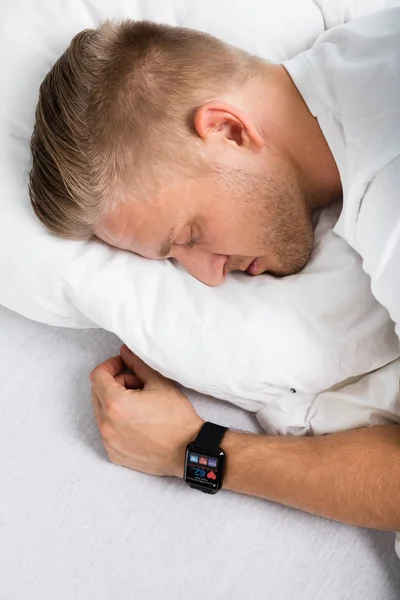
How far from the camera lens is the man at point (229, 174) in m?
1.29

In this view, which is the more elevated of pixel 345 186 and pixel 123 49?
pixel 123 49

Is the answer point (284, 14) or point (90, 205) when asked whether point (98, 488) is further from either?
point (284, 14)

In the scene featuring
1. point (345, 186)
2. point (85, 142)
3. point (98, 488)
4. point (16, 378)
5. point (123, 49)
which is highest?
point (123, 49)

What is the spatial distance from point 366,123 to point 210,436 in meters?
0.58

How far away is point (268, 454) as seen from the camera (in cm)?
135

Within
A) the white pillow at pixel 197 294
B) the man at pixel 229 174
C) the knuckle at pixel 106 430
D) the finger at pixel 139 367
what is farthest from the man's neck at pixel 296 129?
the knuckle at pixel 106 430

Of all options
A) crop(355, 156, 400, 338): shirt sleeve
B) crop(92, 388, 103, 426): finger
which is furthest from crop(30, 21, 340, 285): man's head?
crop(92, 388, 103, 426): finger

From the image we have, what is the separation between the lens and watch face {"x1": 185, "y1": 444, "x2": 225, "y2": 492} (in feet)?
4.41

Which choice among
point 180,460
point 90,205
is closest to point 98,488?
point 180,460

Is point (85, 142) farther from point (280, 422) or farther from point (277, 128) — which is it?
point (280, 422)

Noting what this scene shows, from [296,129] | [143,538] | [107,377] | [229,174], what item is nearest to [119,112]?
[229,174]

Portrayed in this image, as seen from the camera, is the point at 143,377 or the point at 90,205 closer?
the point at 90,205

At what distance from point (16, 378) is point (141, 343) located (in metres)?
0.28

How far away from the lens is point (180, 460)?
137cm
